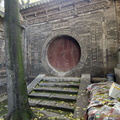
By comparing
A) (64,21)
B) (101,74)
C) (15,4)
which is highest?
(64,21)

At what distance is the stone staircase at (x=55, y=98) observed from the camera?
3444mm

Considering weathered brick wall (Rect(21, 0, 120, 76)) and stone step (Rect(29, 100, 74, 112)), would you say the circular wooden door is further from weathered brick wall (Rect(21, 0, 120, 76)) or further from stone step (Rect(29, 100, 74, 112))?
stone step (Rect(29, 100, 74, 112))

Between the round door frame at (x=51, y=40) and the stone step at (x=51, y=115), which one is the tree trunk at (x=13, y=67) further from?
the round door frame at (x=51, y=40)

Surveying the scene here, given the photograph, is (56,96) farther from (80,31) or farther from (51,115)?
(80,31)

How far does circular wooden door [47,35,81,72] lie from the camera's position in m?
6.39

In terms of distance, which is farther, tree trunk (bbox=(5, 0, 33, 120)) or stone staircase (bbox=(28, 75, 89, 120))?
stone staircase (bbox=(28, 75, 89, 120))

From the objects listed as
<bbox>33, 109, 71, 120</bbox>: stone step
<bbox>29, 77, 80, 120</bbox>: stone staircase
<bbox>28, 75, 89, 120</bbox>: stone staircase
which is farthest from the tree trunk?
<bbox>29, 77, 80, 120</bbox>: stone staircase

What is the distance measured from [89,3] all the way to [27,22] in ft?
14.5

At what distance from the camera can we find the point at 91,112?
2.37m

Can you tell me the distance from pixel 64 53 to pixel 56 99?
324 cm

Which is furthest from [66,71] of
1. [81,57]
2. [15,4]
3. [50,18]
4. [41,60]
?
[15,4]

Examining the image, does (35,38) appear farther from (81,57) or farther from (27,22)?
(81,57)

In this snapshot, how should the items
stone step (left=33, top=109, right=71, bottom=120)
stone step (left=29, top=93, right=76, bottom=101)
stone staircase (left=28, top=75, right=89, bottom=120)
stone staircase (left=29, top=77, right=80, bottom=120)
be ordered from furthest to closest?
stone step (left=29, top=93, right=76, bottom=101) < stone staircase (left=29, top=77, right=80, bottom=120) < stone staircase (left=28, top=75, right=89, bottom=120) < stone step (left=33, top=109, right=71, bottom=120)

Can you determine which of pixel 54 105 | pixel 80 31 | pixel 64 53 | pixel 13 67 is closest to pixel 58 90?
pixel 54 105
